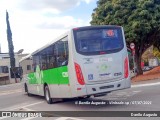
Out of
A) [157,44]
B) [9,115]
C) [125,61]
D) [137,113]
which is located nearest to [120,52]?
[125,61]

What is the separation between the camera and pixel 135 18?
30.6 m

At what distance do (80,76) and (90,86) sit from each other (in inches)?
22.9

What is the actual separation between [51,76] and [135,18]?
15453mm

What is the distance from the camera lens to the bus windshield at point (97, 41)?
14.1 metres

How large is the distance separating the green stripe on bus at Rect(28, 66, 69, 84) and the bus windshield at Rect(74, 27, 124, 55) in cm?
133

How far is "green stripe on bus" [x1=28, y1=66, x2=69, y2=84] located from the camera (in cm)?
1505

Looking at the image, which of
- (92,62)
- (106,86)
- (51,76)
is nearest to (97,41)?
(92,62)

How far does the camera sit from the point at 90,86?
1393cm

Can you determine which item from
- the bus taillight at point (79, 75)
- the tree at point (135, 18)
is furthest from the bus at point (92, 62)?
the tree at point (135, 18)

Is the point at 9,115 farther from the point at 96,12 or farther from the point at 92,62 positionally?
the point at 96,12

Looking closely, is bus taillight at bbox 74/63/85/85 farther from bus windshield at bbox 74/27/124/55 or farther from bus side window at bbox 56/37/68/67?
bus side window at bbox 56/37/68/67

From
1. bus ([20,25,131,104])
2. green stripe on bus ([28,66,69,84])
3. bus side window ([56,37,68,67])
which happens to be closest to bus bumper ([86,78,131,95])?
bus ([20,25,131,104])

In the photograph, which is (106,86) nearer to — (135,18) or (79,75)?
(79,75)

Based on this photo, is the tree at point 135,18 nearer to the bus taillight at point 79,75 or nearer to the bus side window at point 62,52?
the bus side window at point 62,52
